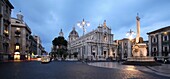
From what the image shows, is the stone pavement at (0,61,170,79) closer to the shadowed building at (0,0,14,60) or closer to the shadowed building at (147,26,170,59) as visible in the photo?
the shadowed building at (0,0,14,60)

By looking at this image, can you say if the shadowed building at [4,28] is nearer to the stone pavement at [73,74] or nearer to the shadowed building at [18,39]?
the shadowed building at [18,39]

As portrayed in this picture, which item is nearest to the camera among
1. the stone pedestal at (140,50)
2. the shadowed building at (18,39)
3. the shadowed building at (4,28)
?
the stone pedestal at (140,50)

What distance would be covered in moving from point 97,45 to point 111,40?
12.9m

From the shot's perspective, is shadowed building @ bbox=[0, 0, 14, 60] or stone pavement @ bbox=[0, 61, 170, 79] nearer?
stone pavement @ bbox=[0, 61, 170, 79]

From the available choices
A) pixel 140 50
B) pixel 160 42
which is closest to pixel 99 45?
pixel 160 42

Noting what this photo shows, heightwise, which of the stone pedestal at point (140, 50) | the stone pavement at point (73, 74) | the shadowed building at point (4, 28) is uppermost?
the shadowed building at point (4, 28)

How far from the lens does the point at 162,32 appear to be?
6375cm

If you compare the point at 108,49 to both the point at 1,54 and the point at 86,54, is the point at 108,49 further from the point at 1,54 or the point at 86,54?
the point at 1,54

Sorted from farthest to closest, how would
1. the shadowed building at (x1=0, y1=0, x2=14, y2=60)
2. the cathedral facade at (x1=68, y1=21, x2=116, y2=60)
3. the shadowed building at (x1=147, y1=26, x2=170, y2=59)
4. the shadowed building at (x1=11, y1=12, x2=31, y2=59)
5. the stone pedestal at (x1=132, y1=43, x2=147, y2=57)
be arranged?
the cathedral facade at (x1=68, y1=21, x2=116, y2=60) → the shadowed building at (x1=11, y1=12, x2=31, y2=59) → the shadowed building at (x1=147, y1=26, x2=170, y2=59) → the shadowed building at (x1=0, y1=0, x2=14, y2=60) → the stone pedestal at (x1=132, y1=43, x2=147, y2=57)

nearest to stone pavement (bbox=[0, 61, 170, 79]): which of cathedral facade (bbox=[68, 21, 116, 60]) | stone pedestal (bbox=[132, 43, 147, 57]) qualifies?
stone pedestal (bbox=[132, 43, 147, 57])

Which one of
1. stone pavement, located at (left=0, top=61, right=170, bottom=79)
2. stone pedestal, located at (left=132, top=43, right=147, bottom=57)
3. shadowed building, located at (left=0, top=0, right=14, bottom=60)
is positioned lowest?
stone pavement, located at (left=0, top=61, right=170, bottom=79)

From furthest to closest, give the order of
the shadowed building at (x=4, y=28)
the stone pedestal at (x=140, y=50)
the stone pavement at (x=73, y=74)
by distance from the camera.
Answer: the shadowed building at (x=4, y=28), the stone pedestal at (x=140, y=50), the stone pavement at (x=73, y=74)

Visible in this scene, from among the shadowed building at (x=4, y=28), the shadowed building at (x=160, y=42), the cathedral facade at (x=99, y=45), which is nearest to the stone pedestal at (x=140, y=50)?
the shadowed building at (x=4, y=28)

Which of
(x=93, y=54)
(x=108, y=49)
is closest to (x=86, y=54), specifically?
(x=93, y=54)
